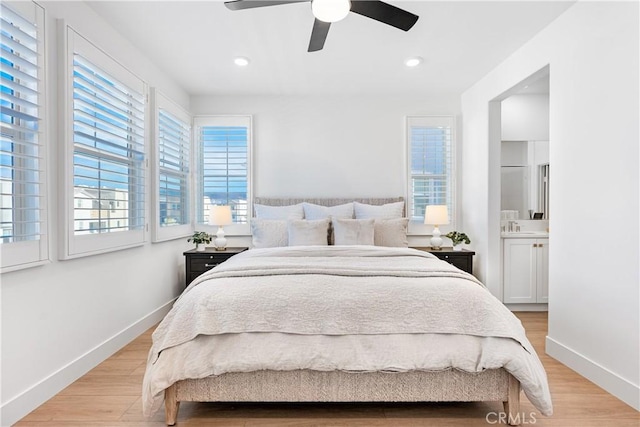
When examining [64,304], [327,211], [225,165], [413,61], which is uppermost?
[413,61]

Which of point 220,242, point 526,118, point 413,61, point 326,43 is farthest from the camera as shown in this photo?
point 526,118

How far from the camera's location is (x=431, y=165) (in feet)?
15.6

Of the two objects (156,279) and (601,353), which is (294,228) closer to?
(156,279)

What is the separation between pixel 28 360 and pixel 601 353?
3439mm

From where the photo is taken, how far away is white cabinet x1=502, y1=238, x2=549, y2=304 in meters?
4.14

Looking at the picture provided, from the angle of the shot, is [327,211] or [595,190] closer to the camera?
[595,190]

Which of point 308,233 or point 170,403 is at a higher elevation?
point 308,233

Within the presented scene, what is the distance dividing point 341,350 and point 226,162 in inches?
131

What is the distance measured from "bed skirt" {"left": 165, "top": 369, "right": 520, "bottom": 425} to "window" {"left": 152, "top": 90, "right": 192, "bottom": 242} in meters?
2.08

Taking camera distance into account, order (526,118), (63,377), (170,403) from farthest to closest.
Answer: (526,118)
(63,377)
(170,403)

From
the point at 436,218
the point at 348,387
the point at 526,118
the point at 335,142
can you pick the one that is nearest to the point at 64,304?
the point at 348,387

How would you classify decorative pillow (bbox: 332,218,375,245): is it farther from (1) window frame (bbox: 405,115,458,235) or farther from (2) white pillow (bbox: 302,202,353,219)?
(1) window frame (bbox: 405,115,458,235)

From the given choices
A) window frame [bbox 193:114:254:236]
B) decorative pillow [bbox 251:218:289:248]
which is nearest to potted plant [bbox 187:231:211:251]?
window frame [bbox 193:114:254:236]

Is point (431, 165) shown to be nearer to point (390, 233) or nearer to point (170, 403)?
point (390, 233)
